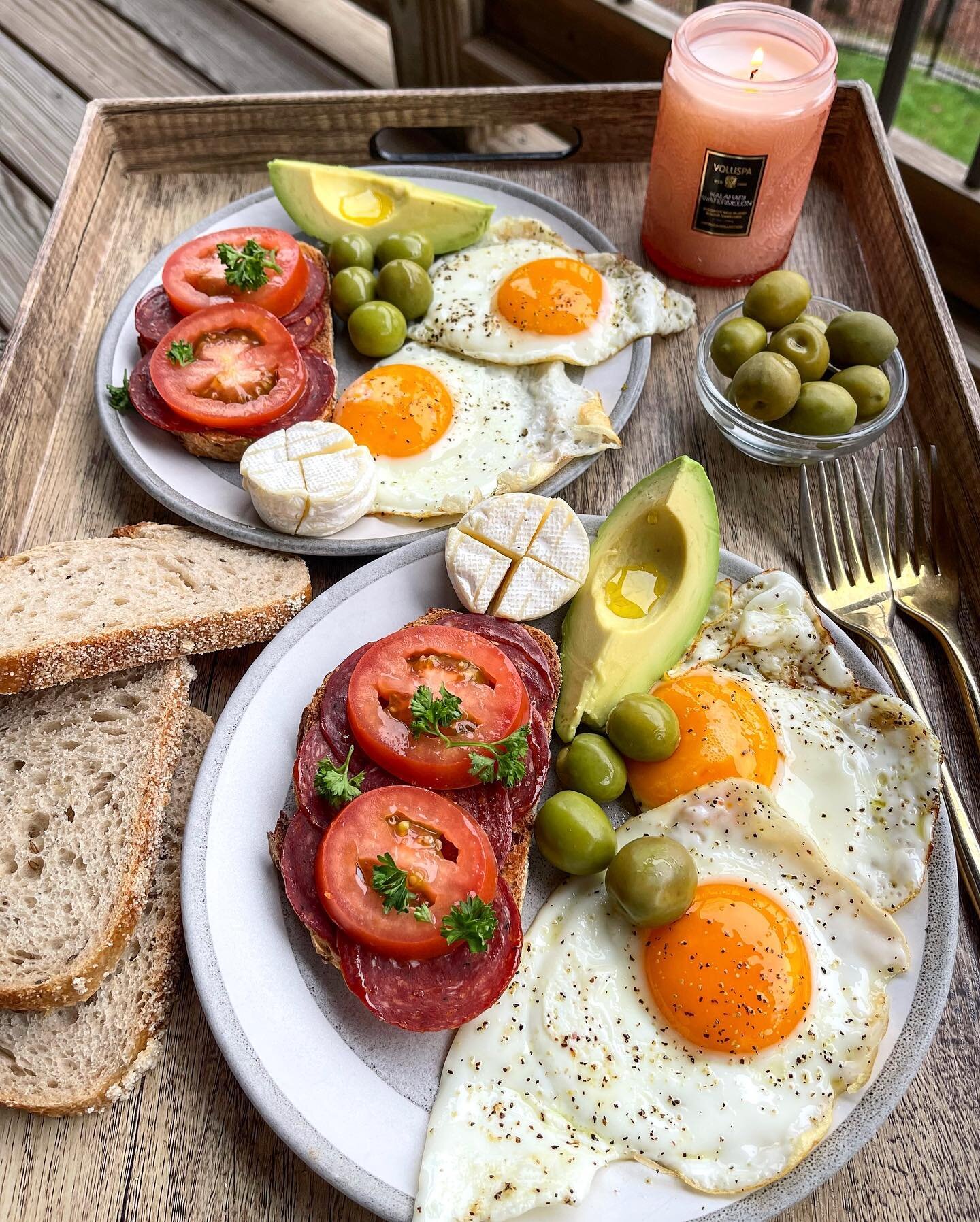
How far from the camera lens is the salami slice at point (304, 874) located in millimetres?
1849

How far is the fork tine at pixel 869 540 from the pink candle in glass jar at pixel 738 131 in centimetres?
93

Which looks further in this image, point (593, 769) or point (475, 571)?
point (475, 571)

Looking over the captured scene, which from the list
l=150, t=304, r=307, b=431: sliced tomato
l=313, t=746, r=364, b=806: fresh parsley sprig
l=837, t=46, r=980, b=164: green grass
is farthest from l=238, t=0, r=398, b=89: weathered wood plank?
l=313, t=746, r=364, b=806: fresh parsley sprig

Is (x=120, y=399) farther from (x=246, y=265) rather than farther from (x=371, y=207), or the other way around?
(x=371, y=207)

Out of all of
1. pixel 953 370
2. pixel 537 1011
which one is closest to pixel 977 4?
pixel 953 370

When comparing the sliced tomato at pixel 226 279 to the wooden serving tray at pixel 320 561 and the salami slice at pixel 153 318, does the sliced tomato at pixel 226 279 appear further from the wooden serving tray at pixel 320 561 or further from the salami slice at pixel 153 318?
the wooden serving tray at pixel 320 561

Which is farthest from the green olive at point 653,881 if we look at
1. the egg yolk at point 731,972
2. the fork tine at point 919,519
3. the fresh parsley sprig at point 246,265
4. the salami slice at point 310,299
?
the fresh parsley sprig at point 246,265

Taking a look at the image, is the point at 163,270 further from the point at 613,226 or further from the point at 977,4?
the point at 977,4

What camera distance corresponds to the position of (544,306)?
2.89 meters

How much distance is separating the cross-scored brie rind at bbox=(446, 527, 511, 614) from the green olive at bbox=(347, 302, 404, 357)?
867 mm

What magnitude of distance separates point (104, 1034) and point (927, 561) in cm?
228

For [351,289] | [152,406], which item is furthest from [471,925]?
[351,289]

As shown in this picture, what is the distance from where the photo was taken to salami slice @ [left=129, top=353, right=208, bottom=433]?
2.62 meters

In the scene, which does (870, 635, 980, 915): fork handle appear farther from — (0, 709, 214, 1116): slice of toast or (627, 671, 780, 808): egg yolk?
(0, 709, 214, 1116): slice of toast
